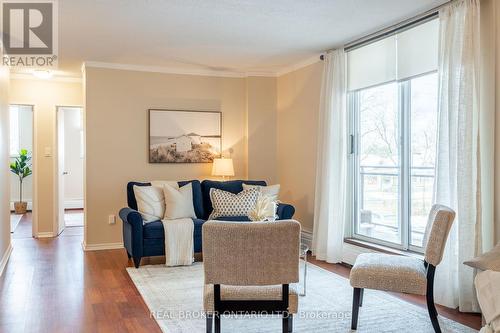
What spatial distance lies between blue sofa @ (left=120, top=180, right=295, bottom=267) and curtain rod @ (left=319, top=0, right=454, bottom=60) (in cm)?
207

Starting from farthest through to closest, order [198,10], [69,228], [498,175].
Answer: [69,228] < [198,10] < [498,175]

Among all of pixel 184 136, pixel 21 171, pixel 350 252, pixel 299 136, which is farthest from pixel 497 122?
pixel 21 171

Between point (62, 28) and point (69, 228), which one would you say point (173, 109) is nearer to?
point (62, 28)

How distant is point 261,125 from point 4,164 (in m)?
3.51

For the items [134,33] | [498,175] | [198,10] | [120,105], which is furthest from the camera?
[120,105]

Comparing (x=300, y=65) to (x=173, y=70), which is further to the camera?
(x=173, y=70)

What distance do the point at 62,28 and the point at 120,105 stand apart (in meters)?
1.88

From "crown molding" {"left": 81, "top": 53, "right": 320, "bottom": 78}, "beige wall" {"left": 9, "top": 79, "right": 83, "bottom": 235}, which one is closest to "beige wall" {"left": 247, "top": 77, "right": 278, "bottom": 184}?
"crown molding" {"left": 81, "top": 53, "right": 320, "bottom": 78}

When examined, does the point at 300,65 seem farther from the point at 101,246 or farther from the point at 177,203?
the point at 101,246

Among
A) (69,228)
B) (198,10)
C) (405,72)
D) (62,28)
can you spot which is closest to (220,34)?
(198,10)

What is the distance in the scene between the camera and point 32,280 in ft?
15.3

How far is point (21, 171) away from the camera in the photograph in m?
10.3

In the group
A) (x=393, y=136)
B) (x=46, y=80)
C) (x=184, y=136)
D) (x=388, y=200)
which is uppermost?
(x=46, y=80)

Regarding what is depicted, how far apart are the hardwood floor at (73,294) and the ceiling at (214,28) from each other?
8.35 feet
